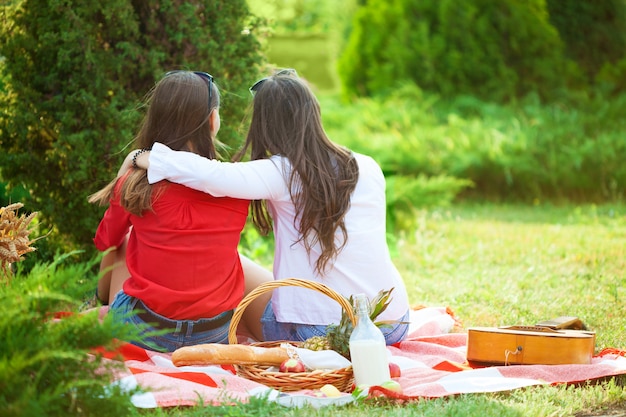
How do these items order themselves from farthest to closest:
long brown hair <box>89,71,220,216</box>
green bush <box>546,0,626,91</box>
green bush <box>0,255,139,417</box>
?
green bush <box>546,0,626,91</box> → long brown hair <box>89,71,220,216</box> → green bush <box>0,255,139,417</box>

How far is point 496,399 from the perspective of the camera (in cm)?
322

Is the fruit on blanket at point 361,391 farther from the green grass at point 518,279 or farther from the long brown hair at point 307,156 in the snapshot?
the long brown hair at point 307,156

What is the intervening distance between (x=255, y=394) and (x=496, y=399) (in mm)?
937

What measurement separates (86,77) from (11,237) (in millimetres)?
1492

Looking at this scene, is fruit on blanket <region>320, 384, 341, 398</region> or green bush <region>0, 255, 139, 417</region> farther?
fruit on blanket <region>320, 384, 341, 398</region>

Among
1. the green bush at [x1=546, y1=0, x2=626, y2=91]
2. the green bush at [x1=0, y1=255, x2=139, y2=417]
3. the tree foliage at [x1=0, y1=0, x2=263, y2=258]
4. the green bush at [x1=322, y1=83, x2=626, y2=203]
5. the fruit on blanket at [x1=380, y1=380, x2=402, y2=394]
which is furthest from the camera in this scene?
the green bush at [x1=546, y1=0, x2=626, y2=91]

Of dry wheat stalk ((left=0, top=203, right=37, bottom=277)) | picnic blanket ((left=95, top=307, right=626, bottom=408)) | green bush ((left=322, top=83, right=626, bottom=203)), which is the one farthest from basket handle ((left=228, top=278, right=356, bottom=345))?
green bush ((left=322, top=83, right=626, bottom=203))

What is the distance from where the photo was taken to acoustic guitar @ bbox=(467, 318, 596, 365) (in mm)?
3555

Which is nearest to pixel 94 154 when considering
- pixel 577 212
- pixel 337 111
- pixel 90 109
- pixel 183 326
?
pixel 90 109

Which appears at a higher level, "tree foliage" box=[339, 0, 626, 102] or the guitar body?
"tree foliage" box=[339, 0, 626, 102]

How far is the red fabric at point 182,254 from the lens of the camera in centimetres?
358

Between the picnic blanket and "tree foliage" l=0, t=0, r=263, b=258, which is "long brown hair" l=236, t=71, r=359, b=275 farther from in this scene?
"tree foliage" l=0, t=0, r=263, b=258

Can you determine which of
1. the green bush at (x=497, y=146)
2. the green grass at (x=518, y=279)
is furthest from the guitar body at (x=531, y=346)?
the green bush at (x=497, y=146)

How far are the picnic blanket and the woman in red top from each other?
0.64 ft
